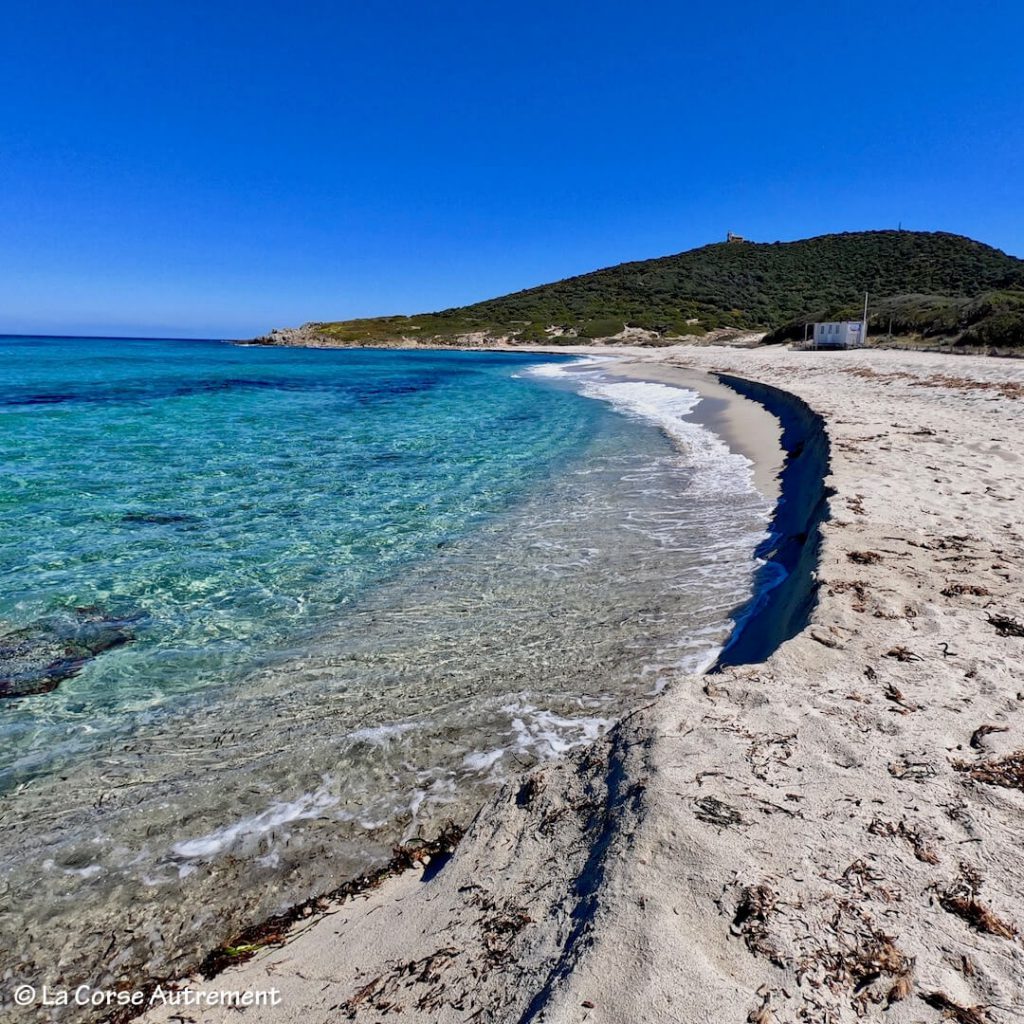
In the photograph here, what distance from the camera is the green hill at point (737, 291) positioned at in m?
77.3

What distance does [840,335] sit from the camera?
140 ft

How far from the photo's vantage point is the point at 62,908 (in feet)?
9.58

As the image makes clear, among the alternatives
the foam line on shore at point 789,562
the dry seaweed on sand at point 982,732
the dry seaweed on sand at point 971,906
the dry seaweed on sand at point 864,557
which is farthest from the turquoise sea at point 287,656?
the dry seaweed on sand at point 971,906

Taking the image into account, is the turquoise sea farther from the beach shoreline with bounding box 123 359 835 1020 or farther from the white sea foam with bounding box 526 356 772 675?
the beach shoreline with bounding box 123 359 835 1020

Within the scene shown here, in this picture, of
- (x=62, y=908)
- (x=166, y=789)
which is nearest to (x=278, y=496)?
(x=166, y=789)

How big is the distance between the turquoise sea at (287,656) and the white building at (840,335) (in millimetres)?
36999

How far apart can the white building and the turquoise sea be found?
121 feet

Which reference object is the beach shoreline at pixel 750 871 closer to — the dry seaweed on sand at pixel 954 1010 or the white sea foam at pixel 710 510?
the dry seaweed on sand at pixel 954 1010

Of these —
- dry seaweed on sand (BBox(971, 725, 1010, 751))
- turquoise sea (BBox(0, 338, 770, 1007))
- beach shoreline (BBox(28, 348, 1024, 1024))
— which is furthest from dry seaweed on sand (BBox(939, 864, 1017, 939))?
turquoise sea (BBox(0, 338, 770, 1007))

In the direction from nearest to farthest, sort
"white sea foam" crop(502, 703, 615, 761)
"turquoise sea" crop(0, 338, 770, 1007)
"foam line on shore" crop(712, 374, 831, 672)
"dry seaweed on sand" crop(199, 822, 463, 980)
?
"dry seaweed on sand" crop(199, 822, 463, 980) → "turquoise sea" crop(0, 338, 770, 1007) → "white sea foam" crop(502, 703, 615, 761) → "foam line on shore" crop(712, 374, 831, 672)

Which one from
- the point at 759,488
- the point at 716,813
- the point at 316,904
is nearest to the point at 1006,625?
the point at 716,813

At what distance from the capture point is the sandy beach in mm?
1807

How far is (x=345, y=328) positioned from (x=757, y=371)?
345 feet

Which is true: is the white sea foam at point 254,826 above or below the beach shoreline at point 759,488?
below
